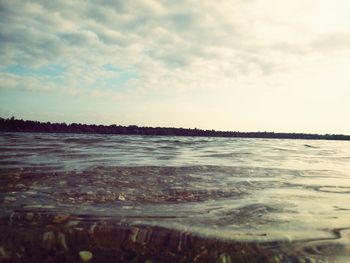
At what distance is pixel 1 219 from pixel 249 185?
3.91m

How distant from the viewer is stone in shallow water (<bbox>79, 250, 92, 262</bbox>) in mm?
2539

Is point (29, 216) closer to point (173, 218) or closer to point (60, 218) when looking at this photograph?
point (60, 218)

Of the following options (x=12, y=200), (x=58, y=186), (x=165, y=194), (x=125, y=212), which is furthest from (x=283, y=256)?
(x=58, y=186)

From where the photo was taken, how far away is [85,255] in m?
2.60

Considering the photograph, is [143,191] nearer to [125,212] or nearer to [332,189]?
[125,212]

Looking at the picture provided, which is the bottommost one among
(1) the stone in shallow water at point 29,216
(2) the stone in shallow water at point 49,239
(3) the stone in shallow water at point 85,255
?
(3) the stone in shallow water at point 85,255

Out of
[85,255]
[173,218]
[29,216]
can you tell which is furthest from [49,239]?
[173,218]

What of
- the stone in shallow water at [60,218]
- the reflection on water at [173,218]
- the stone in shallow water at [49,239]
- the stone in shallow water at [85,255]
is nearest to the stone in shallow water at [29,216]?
the reflection on water at [173,218]

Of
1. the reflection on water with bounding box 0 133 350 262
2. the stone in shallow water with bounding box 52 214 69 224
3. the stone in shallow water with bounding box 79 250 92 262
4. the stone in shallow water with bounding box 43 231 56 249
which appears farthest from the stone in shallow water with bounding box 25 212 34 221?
the stone in shallow water with bounding box 79 250 92 262

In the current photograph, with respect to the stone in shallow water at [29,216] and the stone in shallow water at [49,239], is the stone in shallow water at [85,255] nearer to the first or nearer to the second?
the stone in shallow water at [49,239]

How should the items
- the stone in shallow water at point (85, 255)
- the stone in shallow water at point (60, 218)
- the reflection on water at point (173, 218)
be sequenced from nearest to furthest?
the stone in shallow water at point (85, 255)
the reflection on water at point (173, 218)
the stone in shallow water at point (60, 218)

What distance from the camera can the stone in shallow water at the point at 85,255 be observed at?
2.54 metres

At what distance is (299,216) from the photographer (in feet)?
12.5

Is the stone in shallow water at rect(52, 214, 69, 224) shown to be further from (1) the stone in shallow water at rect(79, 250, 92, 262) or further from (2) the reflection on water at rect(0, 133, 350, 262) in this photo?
(1) the stone in shallow water at rect(79, 250, 92, 262)
